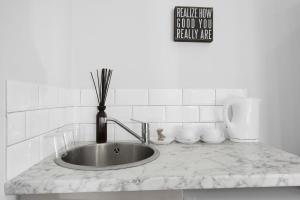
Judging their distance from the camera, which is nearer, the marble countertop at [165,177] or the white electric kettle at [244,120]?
the marble countertop at [165,177]

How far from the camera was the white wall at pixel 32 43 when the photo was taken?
64 centimetres

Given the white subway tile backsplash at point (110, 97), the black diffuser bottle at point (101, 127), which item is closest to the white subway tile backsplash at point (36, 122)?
the black diffuser bottle at point (101, 127)

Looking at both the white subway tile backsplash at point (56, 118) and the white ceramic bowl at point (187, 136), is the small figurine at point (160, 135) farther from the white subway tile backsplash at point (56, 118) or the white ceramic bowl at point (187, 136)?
the white subway tile backsplash at point (56, 118)

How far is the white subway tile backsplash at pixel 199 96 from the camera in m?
1.35

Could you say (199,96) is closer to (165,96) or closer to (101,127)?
(165,96)

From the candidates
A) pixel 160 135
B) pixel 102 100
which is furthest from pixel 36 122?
pixel 160 135

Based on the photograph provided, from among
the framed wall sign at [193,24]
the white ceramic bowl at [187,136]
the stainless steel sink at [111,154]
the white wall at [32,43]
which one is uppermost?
the framed wall sign at [193,24]

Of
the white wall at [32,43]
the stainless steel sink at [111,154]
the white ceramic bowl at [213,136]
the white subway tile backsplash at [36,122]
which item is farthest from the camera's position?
the white ceramic bowl at [213,136]

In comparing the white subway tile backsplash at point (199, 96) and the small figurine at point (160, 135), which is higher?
the white subway tile backsplash at point (199, 96)

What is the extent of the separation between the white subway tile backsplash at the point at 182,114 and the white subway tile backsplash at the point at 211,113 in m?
0.04

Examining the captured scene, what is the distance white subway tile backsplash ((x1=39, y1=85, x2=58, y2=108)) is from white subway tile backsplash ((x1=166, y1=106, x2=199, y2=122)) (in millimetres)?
647

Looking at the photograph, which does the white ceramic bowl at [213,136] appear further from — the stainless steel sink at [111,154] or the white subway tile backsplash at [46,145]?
the white subway tile backsplash at [46,145]

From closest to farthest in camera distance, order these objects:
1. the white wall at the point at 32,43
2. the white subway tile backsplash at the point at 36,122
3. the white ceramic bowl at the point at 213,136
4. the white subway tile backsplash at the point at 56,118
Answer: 1. the white wall at the point at 32,43
2. the white subway tile backsplash at the point at 36,122
3. the white subway tile backsplash at the point at 56,118
4. the white ceramic bowl at the point at 213,136

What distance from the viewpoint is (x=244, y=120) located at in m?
1.20
